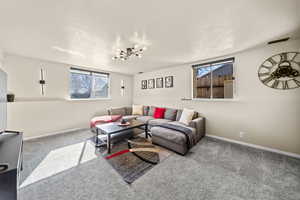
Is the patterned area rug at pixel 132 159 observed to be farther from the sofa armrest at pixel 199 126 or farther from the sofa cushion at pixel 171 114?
the sofa cushion at pixel 171 114

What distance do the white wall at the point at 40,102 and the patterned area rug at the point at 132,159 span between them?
6.96 feet

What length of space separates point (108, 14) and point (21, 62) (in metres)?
3.39

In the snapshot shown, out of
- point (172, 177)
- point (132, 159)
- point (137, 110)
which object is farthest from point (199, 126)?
point (137, 110)

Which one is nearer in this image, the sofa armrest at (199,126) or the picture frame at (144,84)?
the sofa armrest at (199,126)

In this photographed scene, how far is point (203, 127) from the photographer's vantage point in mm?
3301

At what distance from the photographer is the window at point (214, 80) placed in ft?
10.2

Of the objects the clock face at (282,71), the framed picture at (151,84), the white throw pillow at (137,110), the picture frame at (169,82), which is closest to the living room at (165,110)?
the clock face at (282,71)

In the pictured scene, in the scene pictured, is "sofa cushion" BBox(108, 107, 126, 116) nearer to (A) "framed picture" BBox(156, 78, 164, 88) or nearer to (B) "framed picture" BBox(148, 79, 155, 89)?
(B) "framed picture" BBox(148, 79, 155, 89)

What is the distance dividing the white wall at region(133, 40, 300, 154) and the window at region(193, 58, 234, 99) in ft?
0.80

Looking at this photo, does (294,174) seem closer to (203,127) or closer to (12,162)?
(203,127)

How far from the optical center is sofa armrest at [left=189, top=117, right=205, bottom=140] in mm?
2873

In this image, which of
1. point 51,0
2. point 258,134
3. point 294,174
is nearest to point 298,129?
point 258,134

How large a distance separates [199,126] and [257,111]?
1345 mm

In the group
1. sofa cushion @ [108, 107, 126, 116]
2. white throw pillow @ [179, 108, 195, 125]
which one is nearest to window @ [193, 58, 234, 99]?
white throw pillow @ [179, 108, 195, 125]
